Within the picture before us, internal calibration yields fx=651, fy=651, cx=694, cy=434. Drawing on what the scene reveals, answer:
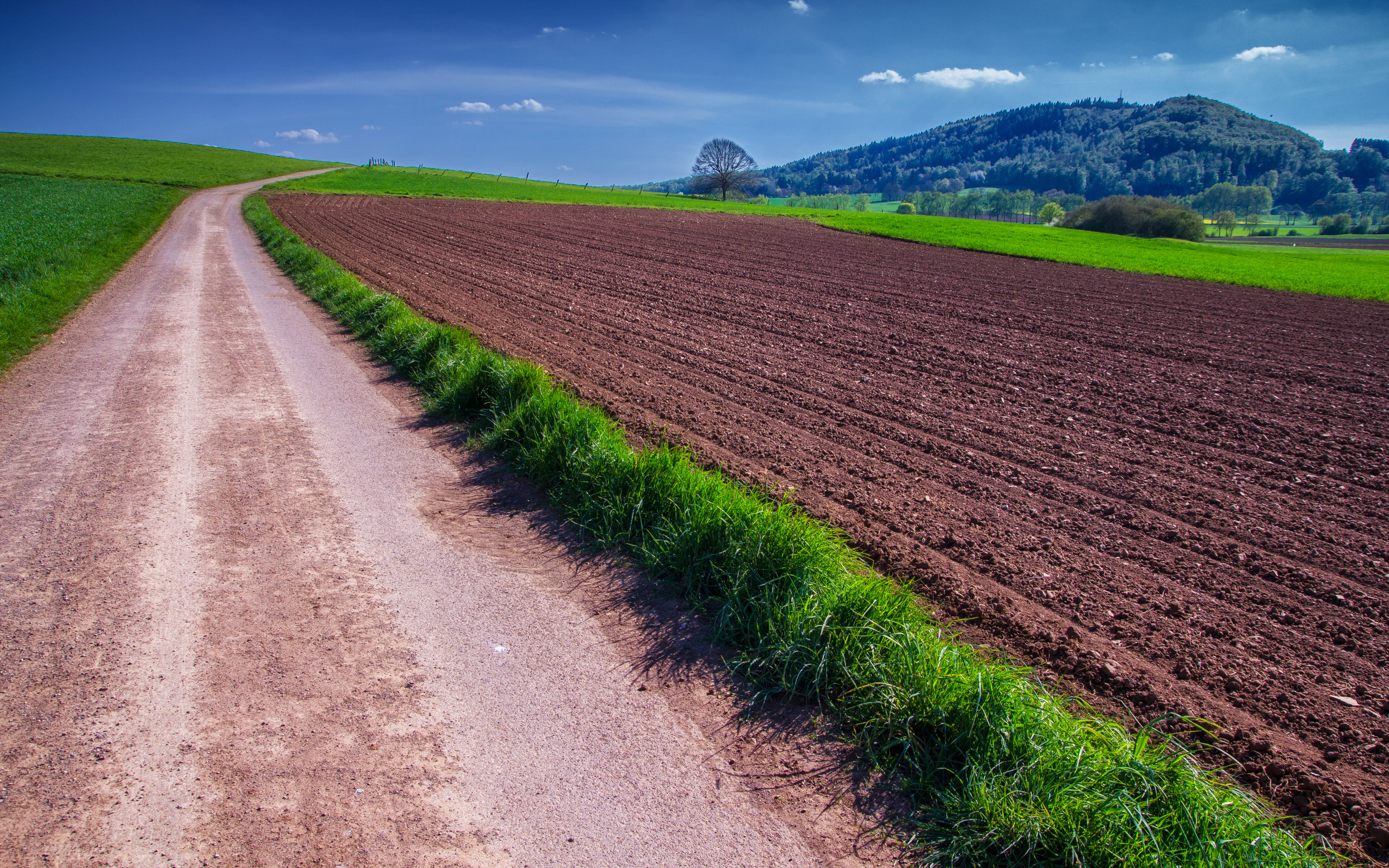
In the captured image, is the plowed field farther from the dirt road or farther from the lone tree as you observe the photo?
the lone tree

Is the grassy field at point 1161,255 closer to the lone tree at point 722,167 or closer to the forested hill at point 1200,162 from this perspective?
the lone tree at point 722,167

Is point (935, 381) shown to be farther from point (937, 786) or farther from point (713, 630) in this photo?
point (937, 786)

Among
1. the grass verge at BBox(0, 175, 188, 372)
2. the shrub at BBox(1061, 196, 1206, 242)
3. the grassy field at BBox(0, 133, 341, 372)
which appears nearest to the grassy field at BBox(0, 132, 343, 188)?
the grassy field at BBox(0, 133, 341, 372)

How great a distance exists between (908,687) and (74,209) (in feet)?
141

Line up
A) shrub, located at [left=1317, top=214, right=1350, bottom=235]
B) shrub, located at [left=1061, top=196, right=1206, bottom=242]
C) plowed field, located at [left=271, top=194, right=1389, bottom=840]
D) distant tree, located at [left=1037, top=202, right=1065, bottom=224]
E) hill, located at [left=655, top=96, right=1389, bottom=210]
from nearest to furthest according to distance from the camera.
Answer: plowed field, located at [left=271, top=194, right=1389, bottom=840] < shrub, located at [left=1061, top=196, right=1206, bottom=242] < shrub, located at [left=1317, top=214, right=1350, bottom=235] < distant tree, located at [left=1037, top=202, right=1065, bottom=224] < hill, located at [left=655, top=96, right=1389, bottom=210]

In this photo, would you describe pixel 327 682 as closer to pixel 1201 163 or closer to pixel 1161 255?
pixel 1161 255

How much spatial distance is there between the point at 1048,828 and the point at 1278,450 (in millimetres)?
6665

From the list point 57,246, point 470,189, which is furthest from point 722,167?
point 57,246

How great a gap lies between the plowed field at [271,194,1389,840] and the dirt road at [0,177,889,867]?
6.87ft

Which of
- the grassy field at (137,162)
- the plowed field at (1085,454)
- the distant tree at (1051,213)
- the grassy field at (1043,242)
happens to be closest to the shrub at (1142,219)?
the grassy field at (1043,242)

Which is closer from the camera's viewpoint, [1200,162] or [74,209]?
[74,209]

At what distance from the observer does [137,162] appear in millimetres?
70125

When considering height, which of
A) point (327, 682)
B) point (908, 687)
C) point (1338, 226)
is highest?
point (1338, 226)

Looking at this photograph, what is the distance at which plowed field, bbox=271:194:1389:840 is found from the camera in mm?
3643
